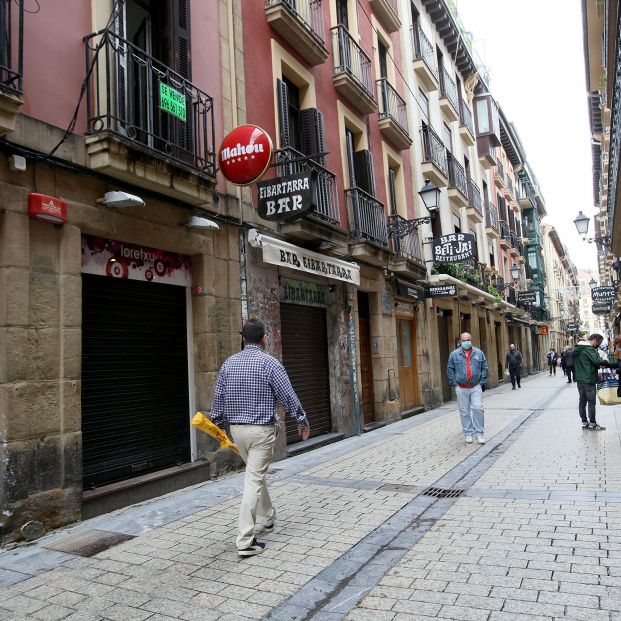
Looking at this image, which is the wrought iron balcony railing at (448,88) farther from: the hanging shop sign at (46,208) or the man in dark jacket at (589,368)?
the hanging shop sign at (46,208)

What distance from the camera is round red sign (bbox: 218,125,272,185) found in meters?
7.01

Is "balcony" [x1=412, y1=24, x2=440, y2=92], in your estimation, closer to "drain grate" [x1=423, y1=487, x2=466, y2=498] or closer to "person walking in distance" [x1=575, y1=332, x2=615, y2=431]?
"person walking in distance" [x1=575, y1=332, x2=615, y2=431]

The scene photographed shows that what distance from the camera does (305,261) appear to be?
8.86 meters

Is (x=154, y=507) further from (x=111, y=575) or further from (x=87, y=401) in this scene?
(x=111, y=575)

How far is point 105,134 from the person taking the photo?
5.55 m

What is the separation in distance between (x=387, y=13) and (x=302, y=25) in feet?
19.7

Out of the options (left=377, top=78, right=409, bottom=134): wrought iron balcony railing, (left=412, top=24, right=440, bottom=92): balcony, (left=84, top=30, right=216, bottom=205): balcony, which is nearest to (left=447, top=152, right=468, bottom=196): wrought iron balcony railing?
(left=412, top=24, right=440, bottom=92): balcony

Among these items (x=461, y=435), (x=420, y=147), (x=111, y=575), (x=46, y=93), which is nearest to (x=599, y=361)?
(x=461, y=435)

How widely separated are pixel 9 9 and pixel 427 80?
1508cm

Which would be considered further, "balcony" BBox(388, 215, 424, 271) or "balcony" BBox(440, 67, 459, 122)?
"balcony" BBox(440, 67, 459, 122)

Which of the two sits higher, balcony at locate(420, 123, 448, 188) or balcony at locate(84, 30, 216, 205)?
balcony at locate(420, 123, 448, 188)

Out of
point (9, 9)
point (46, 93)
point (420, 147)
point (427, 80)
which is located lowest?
point (46, 93)

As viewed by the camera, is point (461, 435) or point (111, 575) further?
point (461, 435)

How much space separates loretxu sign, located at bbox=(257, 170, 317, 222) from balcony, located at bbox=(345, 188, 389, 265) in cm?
342
